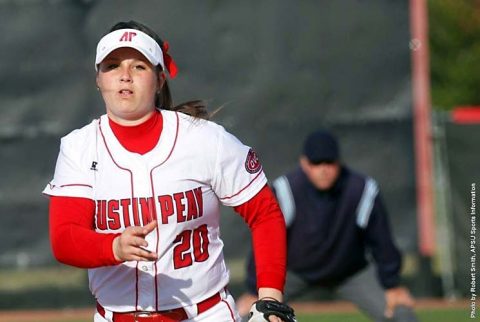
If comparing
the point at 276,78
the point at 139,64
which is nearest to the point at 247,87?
the point at 276,78

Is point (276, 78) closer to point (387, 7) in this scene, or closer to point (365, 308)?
point (387, 7)

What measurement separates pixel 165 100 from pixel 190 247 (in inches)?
25.3

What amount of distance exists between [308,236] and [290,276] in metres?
0.32

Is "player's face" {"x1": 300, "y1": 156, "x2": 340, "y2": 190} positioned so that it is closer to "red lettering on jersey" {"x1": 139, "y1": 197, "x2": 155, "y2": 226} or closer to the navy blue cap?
the navy blue cap

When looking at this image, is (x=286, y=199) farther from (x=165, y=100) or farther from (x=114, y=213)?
(x=114, y=213)

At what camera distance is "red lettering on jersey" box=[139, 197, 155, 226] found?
3.93 m

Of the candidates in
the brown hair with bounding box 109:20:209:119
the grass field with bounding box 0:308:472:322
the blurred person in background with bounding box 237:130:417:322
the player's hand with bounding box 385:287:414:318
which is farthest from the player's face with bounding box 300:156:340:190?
the brown hair with bounding box 109:20:209:119

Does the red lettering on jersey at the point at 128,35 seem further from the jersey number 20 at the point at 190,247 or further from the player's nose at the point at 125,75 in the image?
the jersey number 20 at the point at 190,247

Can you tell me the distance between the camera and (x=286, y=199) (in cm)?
782

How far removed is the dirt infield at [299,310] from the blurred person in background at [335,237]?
2.92 m

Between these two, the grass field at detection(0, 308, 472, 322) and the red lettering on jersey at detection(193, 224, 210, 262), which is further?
the grass field at detection(0, 308, 472, 322)

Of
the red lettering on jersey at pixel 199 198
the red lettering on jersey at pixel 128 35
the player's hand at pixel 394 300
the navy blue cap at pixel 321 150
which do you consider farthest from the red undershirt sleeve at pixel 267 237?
the player's hand at pixel 394 300

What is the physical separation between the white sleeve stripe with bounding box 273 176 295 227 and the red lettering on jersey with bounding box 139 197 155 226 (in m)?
3.88

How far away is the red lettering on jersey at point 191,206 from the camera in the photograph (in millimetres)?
3963
